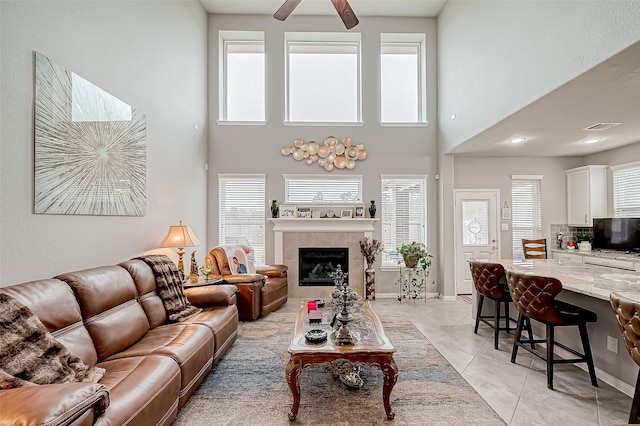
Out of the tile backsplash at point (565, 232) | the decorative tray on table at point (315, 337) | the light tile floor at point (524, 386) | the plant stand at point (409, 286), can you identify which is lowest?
the light tile floor at point (524, 386)

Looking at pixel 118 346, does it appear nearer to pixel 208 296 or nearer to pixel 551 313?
pixel 208 296

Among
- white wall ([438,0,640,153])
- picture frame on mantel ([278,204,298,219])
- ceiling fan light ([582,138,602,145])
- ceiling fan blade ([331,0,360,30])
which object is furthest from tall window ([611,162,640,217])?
picture frame on mantel ([278,204,298,219])

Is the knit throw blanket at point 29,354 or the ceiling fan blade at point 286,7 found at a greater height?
the ceiling fan blade at point 286,7

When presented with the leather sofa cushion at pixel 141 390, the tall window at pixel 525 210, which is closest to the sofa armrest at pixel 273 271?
the leather sofa cushion at pixel 141 390

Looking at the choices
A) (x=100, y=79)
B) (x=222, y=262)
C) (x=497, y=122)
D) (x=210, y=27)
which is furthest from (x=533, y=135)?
(x=210, y=27)

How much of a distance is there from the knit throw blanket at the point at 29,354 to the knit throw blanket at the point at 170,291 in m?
1.22

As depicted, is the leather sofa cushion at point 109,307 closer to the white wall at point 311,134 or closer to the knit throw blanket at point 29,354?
the knit throw blanket at point 29,354

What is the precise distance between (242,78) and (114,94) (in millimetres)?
3540

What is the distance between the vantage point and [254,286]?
4.49 metres

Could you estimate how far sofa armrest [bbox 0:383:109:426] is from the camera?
4.01 ft

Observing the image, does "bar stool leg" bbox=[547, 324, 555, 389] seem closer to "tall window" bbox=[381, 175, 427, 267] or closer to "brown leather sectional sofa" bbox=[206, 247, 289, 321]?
"brown leather sectional sofa" bbox=[206, 247, 289, 321]

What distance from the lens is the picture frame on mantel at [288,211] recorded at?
602 centimetres

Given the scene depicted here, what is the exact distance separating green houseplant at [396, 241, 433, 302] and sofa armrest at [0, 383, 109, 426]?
5.03 meters

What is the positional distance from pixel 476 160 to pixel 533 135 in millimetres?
1613
